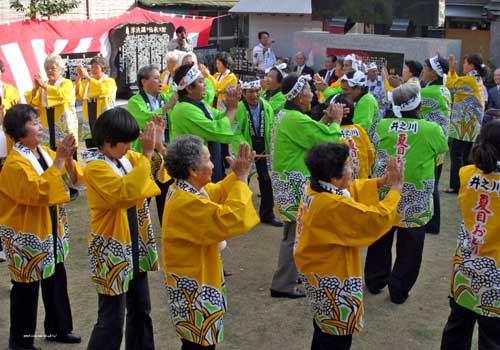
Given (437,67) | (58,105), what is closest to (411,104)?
(437,67)

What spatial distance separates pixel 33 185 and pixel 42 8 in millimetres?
9362

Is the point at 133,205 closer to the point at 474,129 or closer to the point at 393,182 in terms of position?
the point at 393,182

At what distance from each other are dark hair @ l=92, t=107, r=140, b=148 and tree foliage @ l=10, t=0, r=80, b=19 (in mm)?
9403

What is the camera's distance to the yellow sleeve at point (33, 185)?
3771 millimetres

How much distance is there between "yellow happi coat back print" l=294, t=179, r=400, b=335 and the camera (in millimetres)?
3404

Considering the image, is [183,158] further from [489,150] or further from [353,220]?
[489,150]

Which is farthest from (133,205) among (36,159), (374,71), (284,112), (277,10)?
(277,10)

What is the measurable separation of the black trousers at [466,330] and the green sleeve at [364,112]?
8.51 feet

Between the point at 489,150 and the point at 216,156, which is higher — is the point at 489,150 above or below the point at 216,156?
above

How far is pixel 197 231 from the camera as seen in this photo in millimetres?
3248

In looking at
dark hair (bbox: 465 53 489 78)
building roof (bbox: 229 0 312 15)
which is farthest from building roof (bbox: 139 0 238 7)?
dark hair (bbox: 465 53 489 78)

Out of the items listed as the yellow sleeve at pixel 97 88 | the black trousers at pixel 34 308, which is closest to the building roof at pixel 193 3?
the yellow sleeve at pixel 97 88

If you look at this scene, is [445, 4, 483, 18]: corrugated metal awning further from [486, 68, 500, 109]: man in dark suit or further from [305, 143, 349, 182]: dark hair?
[305, 143, 349, 182]: dark hair

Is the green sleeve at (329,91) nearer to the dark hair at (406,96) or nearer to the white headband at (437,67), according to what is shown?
the white headband at (437,67)
